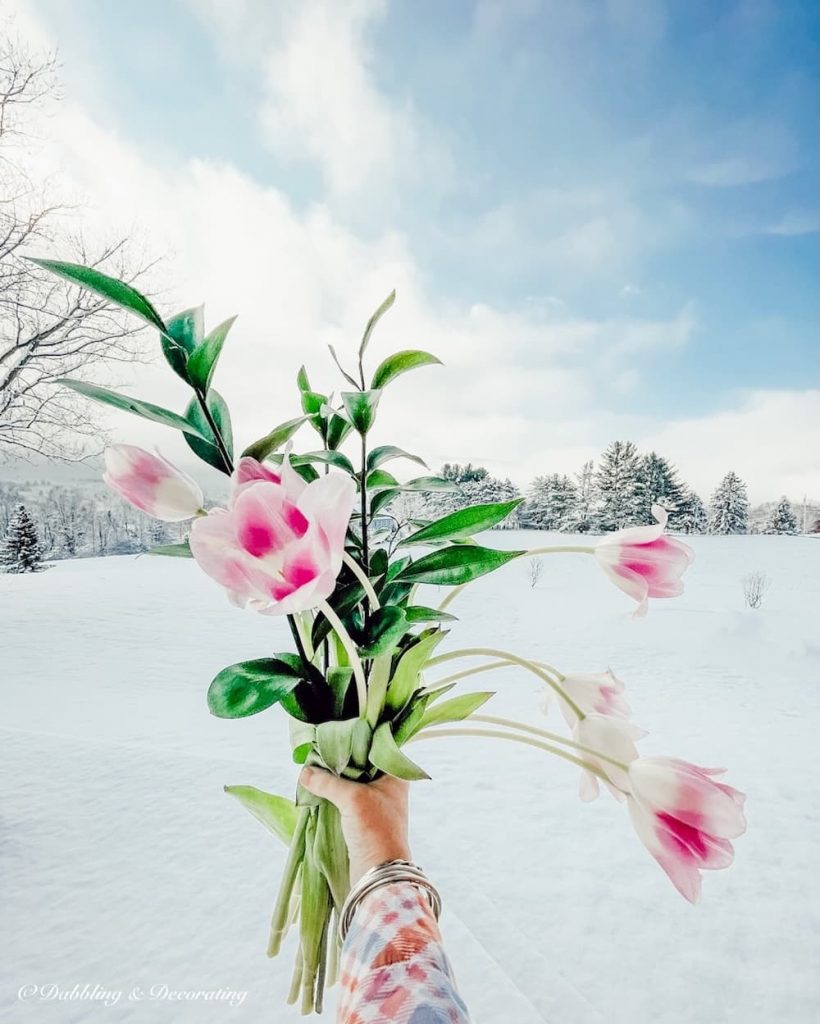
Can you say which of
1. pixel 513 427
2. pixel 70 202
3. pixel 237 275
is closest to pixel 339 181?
pixel 237 275

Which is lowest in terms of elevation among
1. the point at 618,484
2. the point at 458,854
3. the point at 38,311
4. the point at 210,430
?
the point at 458,854

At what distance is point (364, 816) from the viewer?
0.31 metres

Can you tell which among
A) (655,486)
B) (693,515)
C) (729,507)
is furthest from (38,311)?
(729,507)

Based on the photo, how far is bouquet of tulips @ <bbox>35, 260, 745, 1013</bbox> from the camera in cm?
22

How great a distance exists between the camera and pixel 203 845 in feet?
3.09

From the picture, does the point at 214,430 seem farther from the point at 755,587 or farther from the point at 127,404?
the point at 755,587

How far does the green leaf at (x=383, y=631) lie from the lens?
0.28m

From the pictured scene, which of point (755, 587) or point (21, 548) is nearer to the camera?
point (755, 587)

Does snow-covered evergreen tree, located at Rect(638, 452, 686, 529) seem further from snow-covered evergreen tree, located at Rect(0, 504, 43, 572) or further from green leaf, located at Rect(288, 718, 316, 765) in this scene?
snow-covered evergreen tree, located at Rect(0, 504, 43, 572)

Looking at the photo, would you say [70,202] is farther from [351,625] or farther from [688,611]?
[688,611]

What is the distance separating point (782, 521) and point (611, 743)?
2.50 meters

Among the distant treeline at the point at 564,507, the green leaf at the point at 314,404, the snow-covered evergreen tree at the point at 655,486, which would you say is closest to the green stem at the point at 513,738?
the green leaf at the point at 314,404

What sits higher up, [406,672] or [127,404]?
[127,404]

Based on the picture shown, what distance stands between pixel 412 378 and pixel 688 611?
1.58 meters
